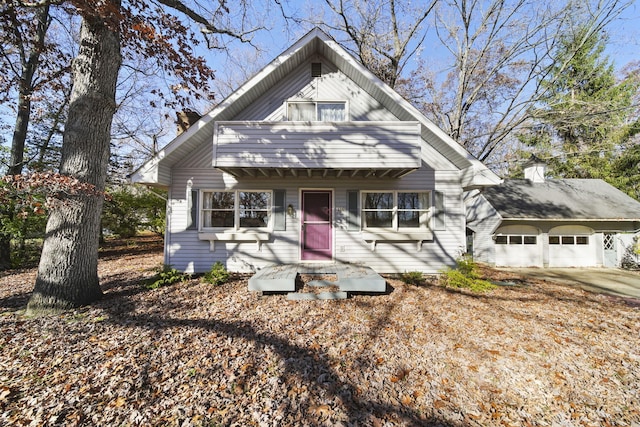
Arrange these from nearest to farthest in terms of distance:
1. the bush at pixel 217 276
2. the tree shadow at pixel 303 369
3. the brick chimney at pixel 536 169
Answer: the tree shadow at pixel 303 369
the bush at pixel 217 276
the brick chimney at pixel 536 169

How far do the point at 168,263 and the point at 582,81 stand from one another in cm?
2488

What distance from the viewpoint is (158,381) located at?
282cm

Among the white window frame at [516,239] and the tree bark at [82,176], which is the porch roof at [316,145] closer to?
the tree bark at [82,176]

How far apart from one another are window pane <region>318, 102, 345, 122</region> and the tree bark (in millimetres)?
4890

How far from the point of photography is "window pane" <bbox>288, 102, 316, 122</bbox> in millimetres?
7371

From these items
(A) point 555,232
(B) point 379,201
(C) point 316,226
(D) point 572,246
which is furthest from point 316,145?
(D) point 572,246

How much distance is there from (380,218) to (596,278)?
28.2 ft

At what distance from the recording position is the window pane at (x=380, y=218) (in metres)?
7.42

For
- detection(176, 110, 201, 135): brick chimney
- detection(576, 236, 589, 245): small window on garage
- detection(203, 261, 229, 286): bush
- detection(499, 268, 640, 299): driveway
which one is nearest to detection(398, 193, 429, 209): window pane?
detection(499, 268, 640, 299): driveway

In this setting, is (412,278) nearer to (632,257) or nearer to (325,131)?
(325,131)

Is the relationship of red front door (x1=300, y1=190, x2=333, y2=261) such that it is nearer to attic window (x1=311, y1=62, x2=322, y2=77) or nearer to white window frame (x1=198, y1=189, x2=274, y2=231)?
white window frame (x1=198, y1=189, x2=274, y2=231)

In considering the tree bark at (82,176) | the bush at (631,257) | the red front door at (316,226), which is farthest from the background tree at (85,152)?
the bush at (631,257)

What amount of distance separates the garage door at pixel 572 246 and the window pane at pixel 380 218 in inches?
352

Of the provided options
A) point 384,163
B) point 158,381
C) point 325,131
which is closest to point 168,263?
point 158,381
